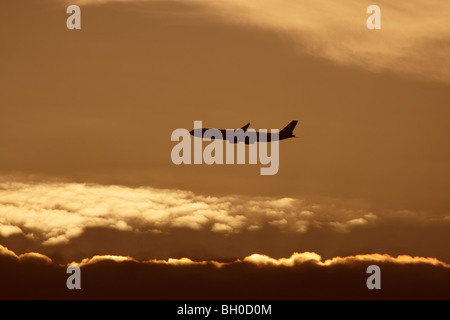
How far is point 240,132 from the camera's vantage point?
197750 mm

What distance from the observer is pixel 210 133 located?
200m

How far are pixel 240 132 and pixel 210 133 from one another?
834 centimetres
